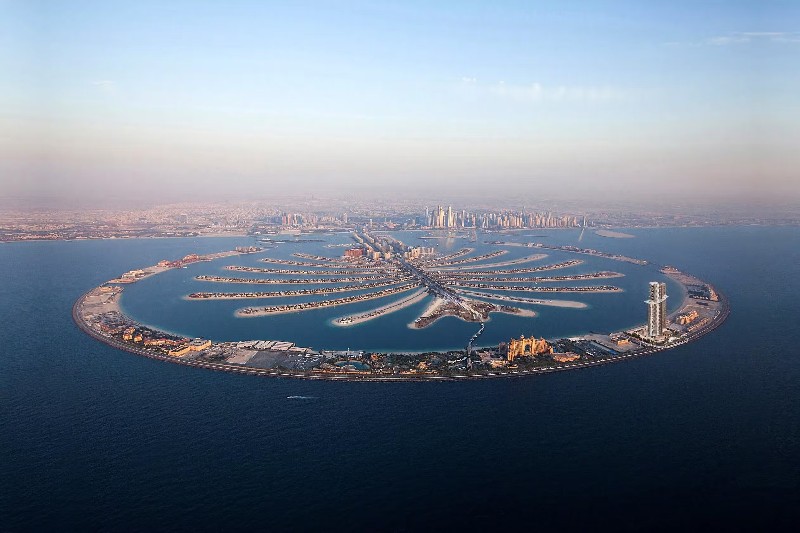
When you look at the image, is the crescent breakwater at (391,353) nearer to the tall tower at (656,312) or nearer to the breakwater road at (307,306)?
the breakwater road at (307,306)

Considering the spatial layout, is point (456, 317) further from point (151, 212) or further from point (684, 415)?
point (151, 212)

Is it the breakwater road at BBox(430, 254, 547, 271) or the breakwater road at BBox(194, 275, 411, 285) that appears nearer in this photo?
the breakwater road at BBox(194, 275, 411, 285)

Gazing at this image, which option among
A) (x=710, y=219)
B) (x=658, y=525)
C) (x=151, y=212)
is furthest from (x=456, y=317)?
(x=151, y=212)

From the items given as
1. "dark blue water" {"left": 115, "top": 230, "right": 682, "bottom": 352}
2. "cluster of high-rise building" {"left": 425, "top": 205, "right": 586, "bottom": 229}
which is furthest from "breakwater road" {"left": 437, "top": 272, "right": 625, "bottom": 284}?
"cluster of high-rise building" {"left": 425, "top": 205, "right": 586, "bottom": 229}

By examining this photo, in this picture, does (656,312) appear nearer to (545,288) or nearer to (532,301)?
(532,301)

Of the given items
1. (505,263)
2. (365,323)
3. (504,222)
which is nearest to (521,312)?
(365,323)

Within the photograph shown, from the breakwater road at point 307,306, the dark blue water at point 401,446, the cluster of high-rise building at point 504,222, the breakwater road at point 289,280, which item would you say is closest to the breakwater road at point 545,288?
the breakwater road at point 307,306

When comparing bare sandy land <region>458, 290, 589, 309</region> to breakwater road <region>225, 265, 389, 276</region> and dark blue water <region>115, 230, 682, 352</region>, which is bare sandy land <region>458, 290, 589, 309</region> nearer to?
dark blue water <region>115, 230, 682, 352</region>
